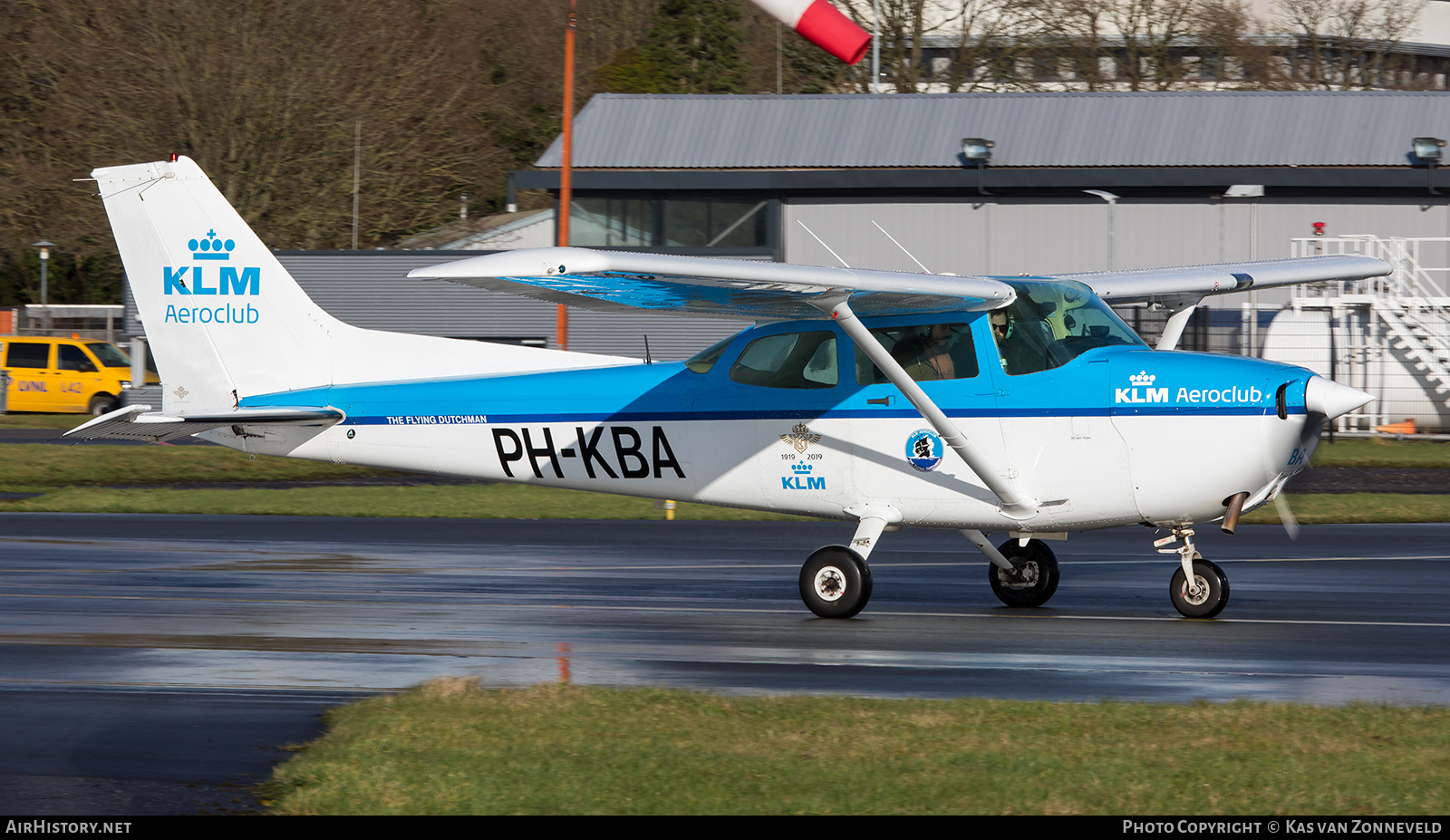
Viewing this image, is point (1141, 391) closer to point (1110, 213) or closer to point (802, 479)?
point (802, 479)

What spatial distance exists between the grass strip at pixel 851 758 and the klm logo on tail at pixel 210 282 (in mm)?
5546

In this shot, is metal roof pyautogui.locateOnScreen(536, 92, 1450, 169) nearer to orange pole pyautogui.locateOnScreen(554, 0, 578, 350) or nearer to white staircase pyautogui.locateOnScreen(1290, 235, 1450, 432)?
white staircase pyautogui.locateOnScreen(1290, 235, 1450, 432)

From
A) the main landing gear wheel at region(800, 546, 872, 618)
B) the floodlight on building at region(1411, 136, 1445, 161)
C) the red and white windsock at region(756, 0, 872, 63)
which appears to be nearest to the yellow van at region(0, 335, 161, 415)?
the red and white windsock at region(756, 0, 872, 63)

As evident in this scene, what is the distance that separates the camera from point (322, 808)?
574cm

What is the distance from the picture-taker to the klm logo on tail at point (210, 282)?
1219cm

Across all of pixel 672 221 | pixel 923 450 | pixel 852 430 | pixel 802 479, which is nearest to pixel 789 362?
pixel 852 430

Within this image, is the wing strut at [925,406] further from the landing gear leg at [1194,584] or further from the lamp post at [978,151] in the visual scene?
the lamp post at [978,151]

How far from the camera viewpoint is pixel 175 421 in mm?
11273

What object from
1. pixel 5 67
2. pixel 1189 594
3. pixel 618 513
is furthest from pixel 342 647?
pixel 5 67

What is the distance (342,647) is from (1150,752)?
16.9 feet

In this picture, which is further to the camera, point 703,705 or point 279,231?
point 279,231

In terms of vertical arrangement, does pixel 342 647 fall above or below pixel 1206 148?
below

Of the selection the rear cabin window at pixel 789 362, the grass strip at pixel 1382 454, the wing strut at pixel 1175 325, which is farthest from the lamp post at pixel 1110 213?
the rear cabin window at pixel 789 362
